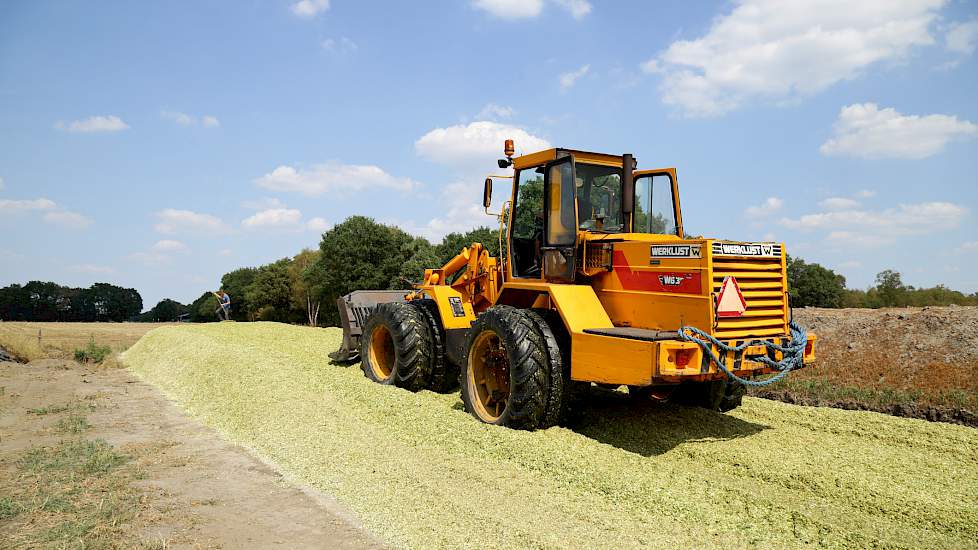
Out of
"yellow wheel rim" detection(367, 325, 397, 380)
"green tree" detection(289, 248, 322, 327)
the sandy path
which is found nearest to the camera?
the sandy path

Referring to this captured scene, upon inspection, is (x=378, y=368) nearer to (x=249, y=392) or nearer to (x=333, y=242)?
(x=249, y=392)

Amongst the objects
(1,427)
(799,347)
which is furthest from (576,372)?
(1,427)

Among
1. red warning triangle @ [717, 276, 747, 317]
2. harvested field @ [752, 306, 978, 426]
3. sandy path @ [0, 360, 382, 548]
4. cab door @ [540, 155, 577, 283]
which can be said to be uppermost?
cab door @ [540, 155, 577, 283]

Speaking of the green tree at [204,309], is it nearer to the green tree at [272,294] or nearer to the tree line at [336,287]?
the tree line at [336,287]

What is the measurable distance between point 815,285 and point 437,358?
2676 cm

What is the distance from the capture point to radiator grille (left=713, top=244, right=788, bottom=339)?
5828mm

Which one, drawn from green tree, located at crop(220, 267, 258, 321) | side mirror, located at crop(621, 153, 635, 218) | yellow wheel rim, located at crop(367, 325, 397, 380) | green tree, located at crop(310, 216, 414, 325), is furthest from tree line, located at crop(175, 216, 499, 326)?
side mirror, located at crop(621, 153, 635, 218)

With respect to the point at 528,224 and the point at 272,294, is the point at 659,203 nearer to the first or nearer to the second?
the point at 528,224

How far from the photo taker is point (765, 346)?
5.96 metres

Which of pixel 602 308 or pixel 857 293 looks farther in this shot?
pixel 857 293

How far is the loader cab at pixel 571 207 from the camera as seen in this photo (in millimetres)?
6875

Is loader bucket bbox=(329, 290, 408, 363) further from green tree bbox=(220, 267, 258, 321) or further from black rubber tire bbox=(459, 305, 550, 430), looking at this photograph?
green tree bbox=(220, 267, 258, 321)

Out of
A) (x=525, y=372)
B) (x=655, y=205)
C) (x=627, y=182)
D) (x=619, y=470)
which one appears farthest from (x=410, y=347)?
(x=619, y=470)

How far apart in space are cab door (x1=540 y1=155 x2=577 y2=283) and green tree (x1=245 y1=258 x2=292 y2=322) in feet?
138
